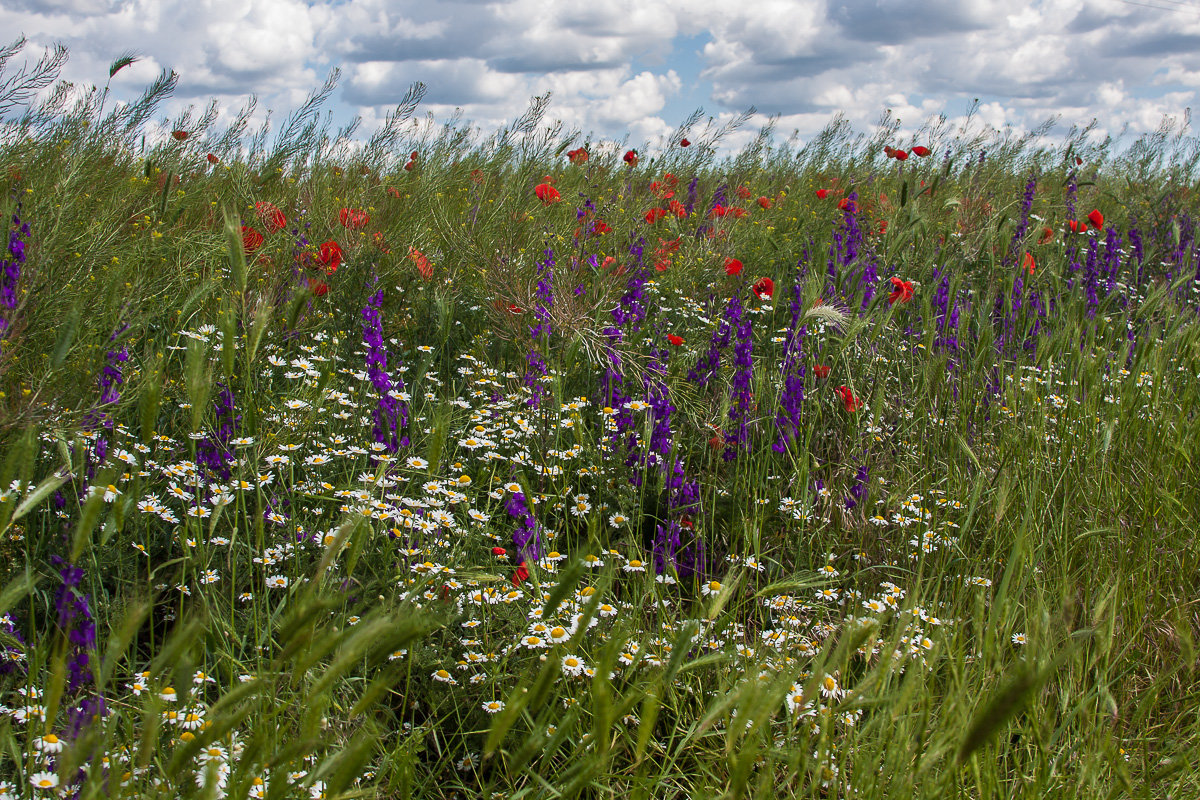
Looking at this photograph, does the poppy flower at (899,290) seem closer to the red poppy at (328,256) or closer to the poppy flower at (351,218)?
the red poppy at (328,256)

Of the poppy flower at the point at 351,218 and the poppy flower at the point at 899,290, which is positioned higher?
the poppy flower at the point at 351,218

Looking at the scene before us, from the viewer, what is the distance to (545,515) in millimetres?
2066

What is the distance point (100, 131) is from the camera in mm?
3498

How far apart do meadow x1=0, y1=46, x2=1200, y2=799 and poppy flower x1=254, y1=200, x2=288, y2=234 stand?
0.12 feet

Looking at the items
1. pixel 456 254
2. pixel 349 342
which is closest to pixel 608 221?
pixel 456 254

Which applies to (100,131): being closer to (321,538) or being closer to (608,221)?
(608,221)

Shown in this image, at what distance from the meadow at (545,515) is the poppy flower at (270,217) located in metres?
0.04

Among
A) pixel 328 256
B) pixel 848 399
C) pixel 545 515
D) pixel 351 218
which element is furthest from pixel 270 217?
pixel 848 399

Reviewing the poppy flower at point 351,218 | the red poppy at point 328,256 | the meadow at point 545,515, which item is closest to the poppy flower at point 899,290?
the meadow at point 545,515

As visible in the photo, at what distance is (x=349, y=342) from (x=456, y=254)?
95 centimetres

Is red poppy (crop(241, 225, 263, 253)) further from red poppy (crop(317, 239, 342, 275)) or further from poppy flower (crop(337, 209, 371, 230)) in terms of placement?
poppy flower (crop(337, 209, 371, 230))

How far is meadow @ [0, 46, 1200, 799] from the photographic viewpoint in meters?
0.99

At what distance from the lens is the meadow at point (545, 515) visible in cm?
99

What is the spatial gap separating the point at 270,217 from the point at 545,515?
6.88 feet
